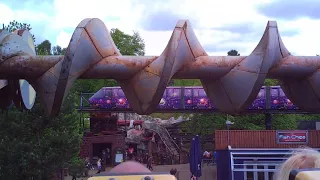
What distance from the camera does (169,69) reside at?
12.4 feet

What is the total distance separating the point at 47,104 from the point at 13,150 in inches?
524

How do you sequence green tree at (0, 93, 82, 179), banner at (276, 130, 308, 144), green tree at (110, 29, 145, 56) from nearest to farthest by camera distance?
green tree at (0, 93, 82, 179)
banner at (276, 130, 308, 144)
green tree at (110, 29, 145, 56)

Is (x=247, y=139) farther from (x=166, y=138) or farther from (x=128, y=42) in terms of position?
(x=128, y=42)

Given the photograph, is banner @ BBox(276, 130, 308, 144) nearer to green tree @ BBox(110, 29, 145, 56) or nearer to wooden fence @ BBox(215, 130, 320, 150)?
wooden fence @ BBox(215, 130, 320, 150)

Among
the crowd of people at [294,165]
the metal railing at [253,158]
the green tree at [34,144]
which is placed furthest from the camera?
the metal railing at [253,158]

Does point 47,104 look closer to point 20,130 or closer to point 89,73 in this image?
point 89,73

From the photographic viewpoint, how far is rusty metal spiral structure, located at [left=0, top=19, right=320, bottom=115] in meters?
3.80

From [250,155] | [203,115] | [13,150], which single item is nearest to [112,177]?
[13,150]

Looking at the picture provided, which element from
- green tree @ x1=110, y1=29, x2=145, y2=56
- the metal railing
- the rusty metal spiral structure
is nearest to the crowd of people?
the rusty metal spiral structure

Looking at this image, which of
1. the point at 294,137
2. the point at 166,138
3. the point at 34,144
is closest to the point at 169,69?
the point at 34,144

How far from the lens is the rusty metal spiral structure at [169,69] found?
12.5 feet

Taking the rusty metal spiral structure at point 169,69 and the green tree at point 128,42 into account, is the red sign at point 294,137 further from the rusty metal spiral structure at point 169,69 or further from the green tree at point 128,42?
the green tree at point 128,42

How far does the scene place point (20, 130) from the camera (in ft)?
57.1

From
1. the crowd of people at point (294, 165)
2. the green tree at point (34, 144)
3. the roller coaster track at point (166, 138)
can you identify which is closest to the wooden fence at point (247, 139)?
the green tree at point (34, 144)
